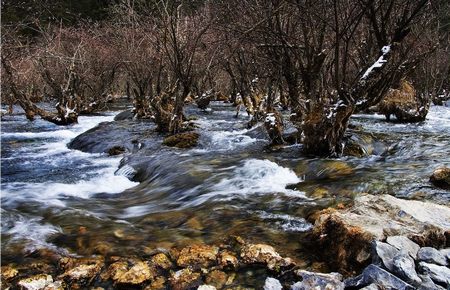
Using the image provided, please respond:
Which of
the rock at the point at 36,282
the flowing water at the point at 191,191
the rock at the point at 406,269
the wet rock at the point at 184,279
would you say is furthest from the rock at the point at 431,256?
the rock at the point at 36,282

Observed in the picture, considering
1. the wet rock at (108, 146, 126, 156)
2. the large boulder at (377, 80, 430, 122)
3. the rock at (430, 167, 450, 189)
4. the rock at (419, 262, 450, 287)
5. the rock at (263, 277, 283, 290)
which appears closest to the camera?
the rock at (419, 262, 450, 287)

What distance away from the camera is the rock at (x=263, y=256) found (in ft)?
12.4

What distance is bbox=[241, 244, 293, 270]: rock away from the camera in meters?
3.78

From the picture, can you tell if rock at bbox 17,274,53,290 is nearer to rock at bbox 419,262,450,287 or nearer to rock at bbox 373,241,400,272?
rock at bbox 373,241,400,272

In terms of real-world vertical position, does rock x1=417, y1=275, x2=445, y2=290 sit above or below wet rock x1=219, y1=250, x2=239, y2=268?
above

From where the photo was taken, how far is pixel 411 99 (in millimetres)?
16812

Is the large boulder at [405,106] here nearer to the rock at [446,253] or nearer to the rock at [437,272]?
the rock at [446,253]

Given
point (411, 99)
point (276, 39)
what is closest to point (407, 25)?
point (276, 39)

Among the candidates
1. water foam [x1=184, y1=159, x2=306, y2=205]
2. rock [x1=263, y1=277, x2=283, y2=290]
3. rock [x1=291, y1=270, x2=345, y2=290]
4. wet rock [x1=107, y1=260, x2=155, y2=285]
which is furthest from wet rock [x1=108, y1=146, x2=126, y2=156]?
rock [x1=291, y1=270, x2=345, y2=290]

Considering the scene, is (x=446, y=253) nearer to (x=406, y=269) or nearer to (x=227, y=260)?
(x=406, y=269)

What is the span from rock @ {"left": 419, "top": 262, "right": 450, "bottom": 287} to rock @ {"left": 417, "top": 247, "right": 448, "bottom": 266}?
94 mm

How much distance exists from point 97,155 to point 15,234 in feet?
20.1

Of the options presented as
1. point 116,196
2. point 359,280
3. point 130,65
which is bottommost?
point 116,196

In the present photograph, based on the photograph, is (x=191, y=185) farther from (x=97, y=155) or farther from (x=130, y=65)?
(x=130, y=65)
